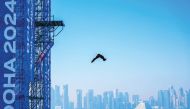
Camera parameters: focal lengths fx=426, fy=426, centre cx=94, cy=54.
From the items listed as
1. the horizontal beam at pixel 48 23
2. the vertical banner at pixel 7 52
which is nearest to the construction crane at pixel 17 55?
the vertical banner at pixel 7 52

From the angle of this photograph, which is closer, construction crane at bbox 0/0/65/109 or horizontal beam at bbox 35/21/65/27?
construction crane at bbox 0/0/65/109

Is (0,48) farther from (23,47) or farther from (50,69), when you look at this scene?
(50,69)

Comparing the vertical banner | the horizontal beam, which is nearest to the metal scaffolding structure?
the horizontal beam

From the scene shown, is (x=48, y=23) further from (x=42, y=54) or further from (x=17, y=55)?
(x=17, y=55)

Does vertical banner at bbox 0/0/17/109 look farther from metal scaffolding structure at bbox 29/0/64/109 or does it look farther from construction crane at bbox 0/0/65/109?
metal scaffolding structure at bbox 29/0/64/109

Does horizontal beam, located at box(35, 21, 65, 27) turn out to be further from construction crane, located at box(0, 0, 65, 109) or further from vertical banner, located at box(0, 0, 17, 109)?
vertical banner, located at box(0, 0, 17, 109)

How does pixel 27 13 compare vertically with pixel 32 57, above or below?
above

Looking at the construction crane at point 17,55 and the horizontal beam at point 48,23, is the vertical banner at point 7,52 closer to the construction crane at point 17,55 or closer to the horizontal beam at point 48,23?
the construction crane at point 17,55

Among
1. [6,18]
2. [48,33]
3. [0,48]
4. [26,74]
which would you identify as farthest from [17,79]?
[48,33]

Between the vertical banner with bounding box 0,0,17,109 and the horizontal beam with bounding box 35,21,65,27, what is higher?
the horizontal beam with bounding box 35,21,65,27
